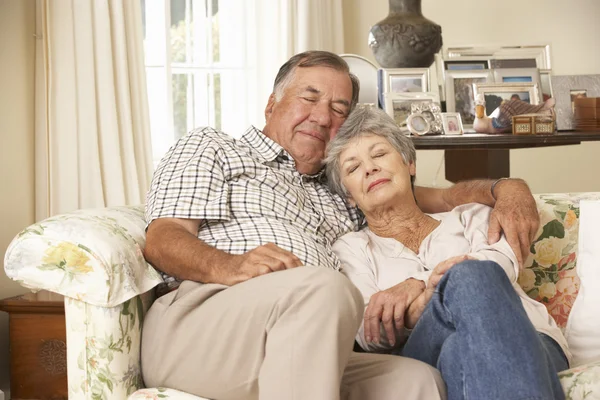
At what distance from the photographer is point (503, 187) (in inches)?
79.0

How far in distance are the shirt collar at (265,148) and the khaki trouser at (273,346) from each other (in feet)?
1.70

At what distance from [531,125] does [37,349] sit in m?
1.70

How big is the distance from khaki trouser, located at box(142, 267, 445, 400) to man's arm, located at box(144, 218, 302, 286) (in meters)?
0.04

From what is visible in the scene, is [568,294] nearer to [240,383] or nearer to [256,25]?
[240,383]

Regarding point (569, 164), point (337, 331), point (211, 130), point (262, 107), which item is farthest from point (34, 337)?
point (569, 164)

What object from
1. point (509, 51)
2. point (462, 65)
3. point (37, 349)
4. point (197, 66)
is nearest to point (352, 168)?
point (37, 349)

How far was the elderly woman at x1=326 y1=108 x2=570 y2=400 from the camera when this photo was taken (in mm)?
1364

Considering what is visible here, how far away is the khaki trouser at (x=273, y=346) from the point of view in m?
1.33

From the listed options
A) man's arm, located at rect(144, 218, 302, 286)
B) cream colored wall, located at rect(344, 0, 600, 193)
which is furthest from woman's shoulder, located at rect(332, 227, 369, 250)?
cream colored wall, located at rect(344, 0, 600, 193)

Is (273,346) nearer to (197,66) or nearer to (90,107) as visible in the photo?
(90,107)

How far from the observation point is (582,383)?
5.08 ft

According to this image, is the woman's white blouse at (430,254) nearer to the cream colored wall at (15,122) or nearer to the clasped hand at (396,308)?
the clasped hand at (396,308)

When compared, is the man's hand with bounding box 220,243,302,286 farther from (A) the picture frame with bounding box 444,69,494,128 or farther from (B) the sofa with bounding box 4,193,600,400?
(A) the picture frame with bounding box 444,69,494,128

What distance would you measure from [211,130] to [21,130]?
4.11ft
